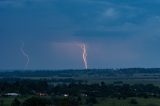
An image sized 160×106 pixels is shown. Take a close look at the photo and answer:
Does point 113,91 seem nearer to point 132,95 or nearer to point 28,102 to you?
point 132,95

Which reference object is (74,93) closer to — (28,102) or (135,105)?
(135,105)

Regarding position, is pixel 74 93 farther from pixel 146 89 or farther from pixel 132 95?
pixel 146 89

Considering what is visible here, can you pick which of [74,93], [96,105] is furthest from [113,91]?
[96,105]

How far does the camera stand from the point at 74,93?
123625mm

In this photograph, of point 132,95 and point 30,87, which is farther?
point 30,87

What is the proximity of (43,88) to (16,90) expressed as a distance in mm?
9557

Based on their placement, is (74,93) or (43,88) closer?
(74,93)

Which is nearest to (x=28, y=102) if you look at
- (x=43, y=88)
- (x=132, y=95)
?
(x=132, y=95)

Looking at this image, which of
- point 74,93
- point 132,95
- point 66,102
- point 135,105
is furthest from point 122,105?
point 74,93

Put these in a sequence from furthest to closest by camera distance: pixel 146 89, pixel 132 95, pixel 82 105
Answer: pixel 146 89, pixel 132 95, pixel 82 105

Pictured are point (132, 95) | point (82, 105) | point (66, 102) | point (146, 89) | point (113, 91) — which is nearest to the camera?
point (66, 102)

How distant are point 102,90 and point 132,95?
15825mm

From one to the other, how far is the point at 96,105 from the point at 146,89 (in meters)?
54.7

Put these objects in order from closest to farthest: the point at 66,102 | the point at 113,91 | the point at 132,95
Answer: the point at 66,102
the point at 132,95
the point at 113,91
